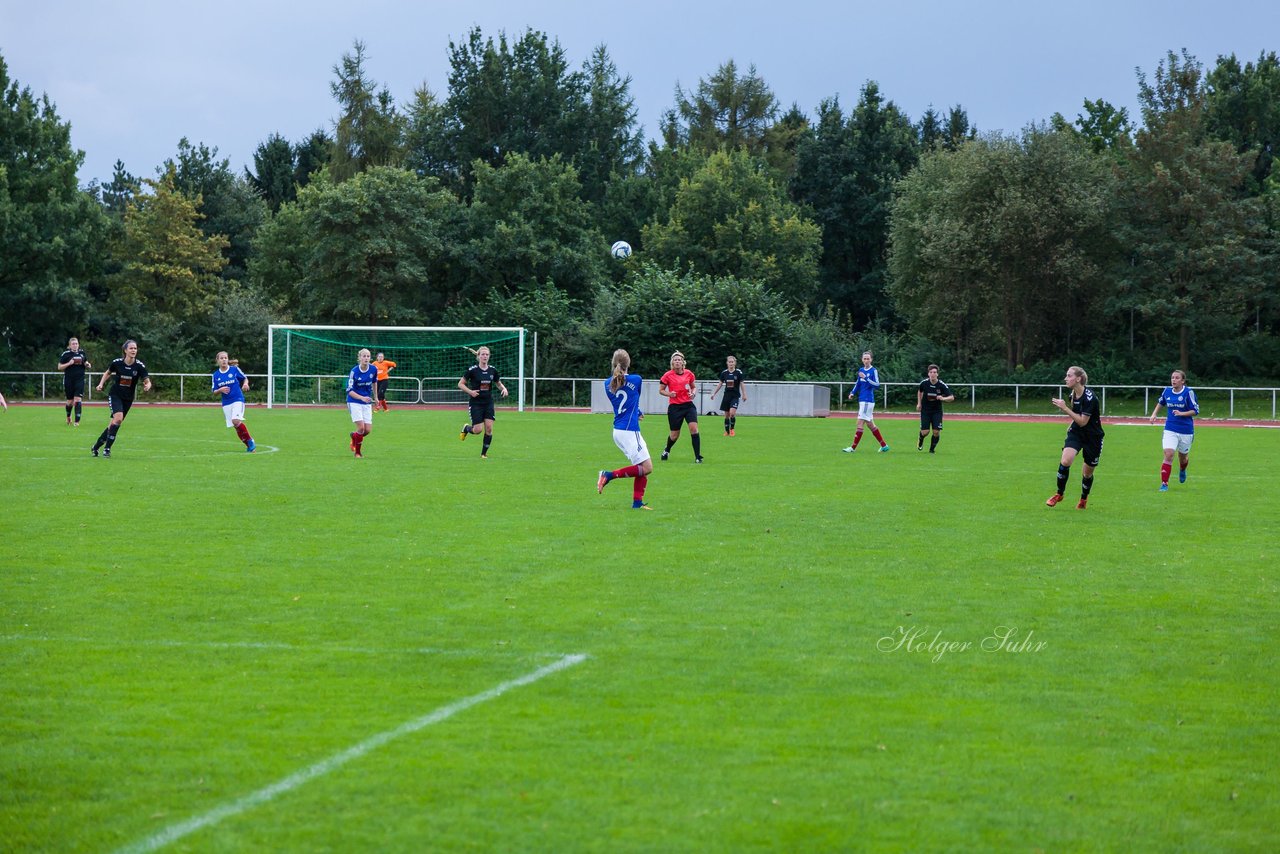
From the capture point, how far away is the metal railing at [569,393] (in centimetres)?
4519

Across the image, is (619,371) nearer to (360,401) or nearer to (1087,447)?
(1087,447)

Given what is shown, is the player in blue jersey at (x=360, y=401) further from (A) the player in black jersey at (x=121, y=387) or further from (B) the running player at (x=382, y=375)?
(B) the running player at (x=382, y=375)

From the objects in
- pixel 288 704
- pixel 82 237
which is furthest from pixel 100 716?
pixel 82 237

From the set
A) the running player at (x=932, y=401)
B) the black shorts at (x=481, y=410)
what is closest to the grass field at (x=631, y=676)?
the black shorts at (x=481, y=410)

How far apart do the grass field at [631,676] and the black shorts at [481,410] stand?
7888mm

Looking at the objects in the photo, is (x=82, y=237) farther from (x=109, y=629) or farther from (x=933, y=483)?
(x=109, y=629)

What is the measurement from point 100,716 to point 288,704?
2.72 ft

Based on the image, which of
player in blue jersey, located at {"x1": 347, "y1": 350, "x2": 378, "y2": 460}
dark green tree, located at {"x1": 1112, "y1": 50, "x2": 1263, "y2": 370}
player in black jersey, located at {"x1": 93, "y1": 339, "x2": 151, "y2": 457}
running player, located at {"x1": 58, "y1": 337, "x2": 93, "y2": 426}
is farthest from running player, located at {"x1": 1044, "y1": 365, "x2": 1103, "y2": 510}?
dark green tree, located at {"x1": 1112, "y1": 50, "x2": 1263, "y2": 370}

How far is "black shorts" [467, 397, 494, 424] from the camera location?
76.1 ft

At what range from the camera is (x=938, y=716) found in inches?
245

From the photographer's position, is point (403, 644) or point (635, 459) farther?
point (635, 459)

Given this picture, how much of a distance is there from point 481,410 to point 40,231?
39.3 metres

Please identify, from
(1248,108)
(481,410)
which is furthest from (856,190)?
(481,410)

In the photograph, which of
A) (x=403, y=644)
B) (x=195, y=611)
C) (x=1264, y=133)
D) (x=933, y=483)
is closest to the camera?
(x=403, y=644)
